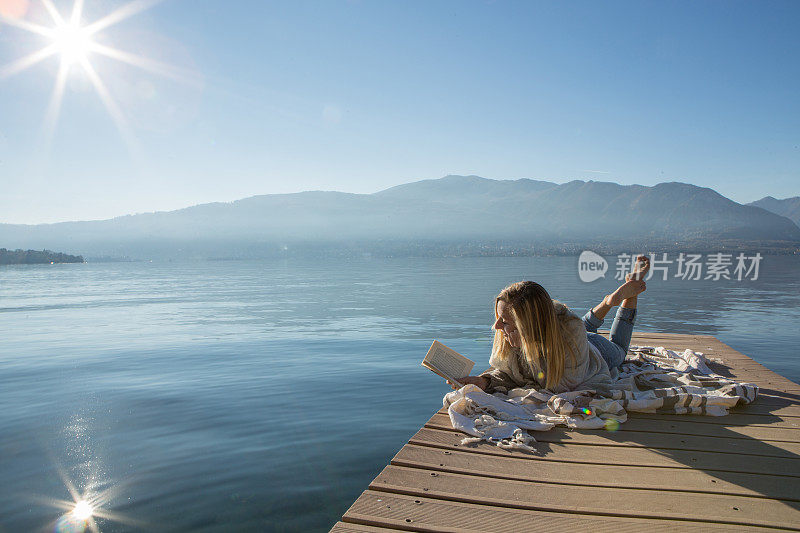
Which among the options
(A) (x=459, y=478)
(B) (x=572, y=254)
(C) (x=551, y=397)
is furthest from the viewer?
(B) (x=572, y=254)

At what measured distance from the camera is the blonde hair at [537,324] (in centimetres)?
477

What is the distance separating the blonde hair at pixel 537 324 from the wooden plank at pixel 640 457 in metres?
0.98

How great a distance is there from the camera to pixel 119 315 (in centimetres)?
2212

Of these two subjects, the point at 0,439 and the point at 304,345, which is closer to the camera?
the point at 0,439

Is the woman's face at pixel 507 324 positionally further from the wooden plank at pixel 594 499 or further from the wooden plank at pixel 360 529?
the wooden plank at pixel 360 529

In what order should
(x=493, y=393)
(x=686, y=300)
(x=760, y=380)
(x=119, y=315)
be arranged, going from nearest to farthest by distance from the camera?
1. (x=493, y=393)
2. (x=760, y=380)
3. (x=119, y=315)
4. (x=686, y=300)

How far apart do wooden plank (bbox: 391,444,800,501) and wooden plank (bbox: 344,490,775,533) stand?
0.47m

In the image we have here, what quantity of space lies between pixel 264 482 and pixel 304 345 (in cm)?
871

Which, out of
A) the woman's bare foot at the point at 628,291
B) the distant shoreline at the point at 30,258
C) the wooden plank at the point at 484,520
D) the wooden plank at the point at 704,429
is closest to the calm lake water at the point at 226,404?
the wooden plank at the point at 484,520

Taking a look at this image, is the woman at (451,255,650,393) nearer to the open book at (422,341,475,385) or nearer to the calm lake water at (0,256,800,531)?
the open book at (422,341,475,385)

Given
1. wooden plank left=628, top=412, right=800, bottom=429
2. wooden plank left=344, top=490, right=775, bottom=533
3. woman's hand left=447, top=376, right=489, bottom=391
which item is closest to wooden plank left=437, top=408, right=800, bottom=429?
wooden plank left=628, top=412, right=800, bottom=429

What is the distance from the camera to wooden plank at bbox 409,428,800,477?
144 inches

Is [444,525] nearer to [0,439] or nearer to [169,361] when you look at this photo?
[0,439]

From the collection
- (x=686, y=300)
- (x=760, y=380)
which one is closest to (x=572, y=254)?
(x=686, y=300)
